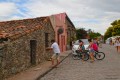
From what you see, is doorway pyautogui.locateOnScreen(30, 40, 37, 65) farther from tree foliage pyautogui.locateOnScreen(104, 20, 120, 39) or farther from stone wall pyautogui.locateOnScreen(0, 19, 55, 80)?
tree foliage pyautogui.locateOnScreen(104, 20, 120, 39)

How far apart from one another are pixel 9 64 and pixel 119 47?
27.7m

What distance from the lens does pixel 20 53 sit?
17.2 m

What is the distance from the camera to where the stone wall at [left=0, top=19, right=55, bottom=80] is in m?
14.4

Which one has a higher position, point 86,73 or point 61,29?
point 61,29

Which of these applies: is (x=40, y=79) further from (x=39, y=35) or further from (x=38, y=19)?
(x=38, y=19)

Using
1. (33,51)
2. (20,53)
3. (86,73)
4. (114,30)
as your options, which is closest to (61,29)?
(33,51)

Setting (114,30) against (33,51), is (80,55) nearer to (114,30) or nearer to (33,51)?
(33,51)

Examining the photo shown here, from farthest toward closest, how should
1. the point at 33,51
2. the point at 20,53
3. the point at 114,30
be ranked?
the point at 114,30
the point at 33,51
the point at 20,53

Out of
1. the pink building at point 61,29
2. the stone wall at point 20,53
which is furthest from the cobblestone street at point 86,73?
the pink building at point 61,29

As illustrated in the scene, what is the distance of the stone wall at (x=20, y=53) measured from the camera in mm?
14378

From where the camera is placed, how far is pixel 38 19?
87.4ft

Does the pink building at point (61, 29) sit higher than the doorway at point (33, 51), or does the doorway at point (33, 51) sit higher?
the pink building at point (61, 29)

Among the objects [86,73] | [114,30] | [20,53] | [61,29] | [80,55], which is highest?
[114,30]

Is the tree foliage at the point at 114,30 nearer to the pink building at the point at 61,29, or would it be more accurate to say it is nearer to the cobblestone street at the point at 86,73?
the pink building at the point at 61,29
